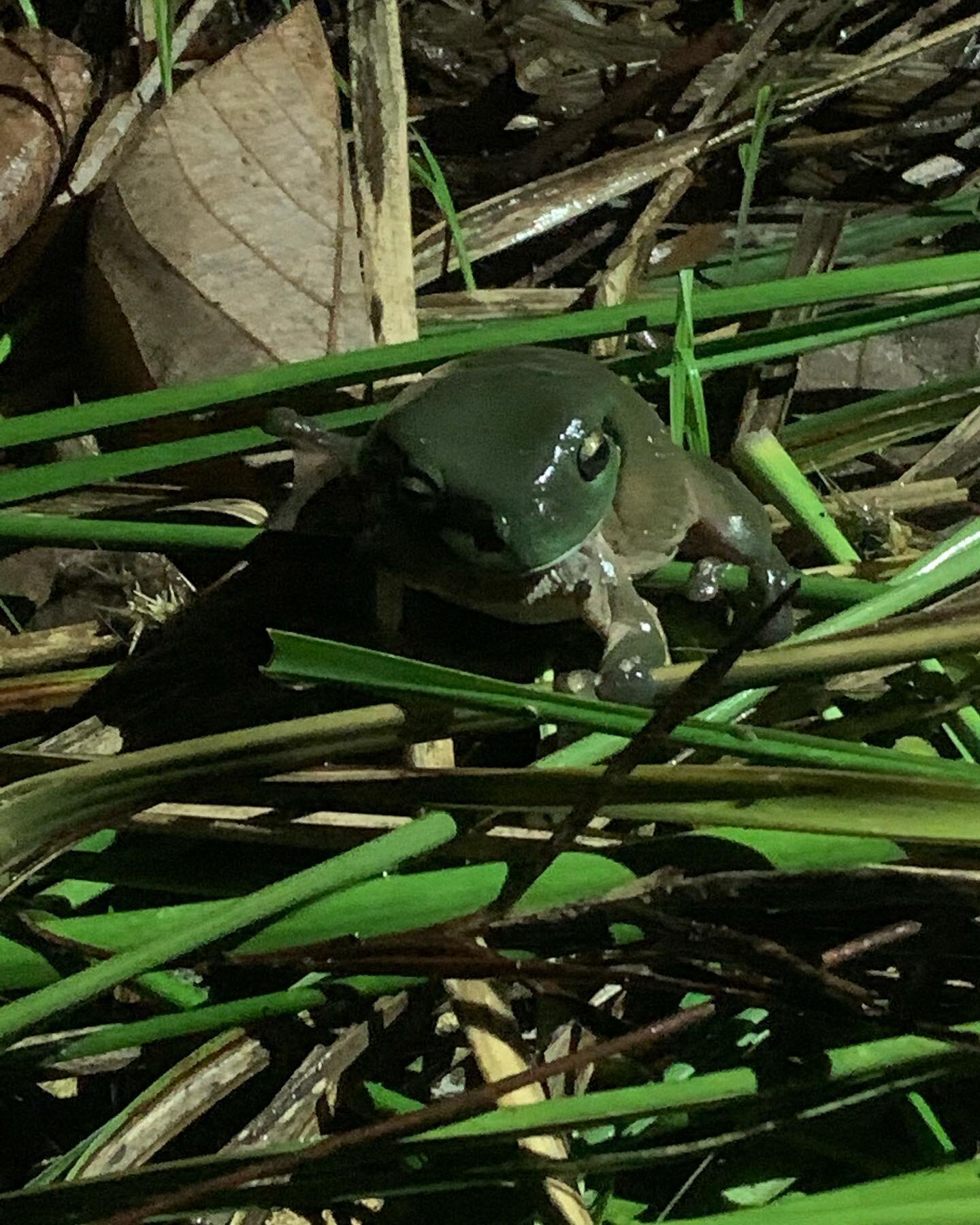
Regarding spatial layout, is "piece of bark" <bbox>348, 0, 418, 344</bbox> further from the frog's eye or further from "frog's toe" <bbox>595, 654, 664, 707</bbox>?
"frog's toe" <bbox>595, 654, 664, 707</bbox>

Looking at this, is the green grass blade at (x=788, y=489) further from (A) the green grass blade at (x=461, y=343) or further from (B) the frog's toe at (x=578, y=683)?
(B) the frog's toe at (x=578, y=683)

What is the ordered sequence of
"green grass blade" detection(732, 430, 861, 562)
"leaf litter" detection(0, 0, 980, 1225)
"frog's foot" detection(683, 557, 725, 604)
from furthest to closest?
"green grass blade" detection(732, 430, 861, 562) < "frog's foot" detection(683, 557, 725, 604) < "leaf litter" detection(0, 0, 980, 1225)

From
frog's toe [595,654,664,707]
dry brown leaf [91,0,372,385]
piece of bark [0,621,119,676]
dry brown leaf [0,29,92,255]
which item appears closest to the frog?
frog's toe [595,654,664,707]

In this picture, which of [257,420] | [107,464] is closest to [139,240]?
[257,420]

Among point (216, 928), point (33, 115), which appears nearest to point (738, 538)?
point (216, 928)

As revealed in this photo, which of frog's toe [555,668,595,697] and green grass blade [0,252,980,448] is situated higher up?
green grass blade [0,252,980,448]

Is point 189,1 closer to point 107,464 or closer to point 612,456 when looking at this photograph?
point 107,464

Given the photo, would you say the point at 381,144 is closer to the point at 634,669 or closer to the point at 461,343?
the point at 461,343
